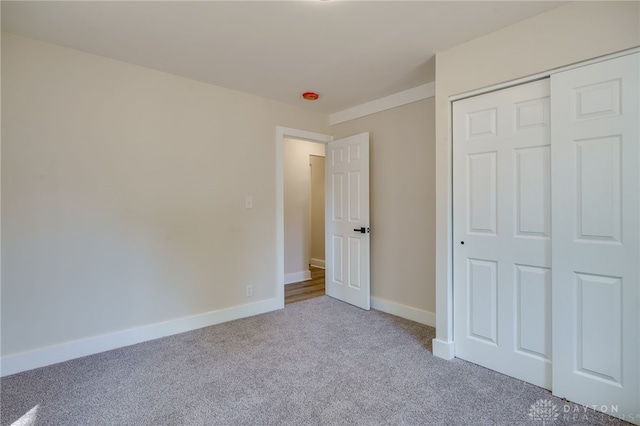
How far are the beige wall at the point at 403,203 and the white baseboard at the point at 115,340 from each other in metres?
1.48

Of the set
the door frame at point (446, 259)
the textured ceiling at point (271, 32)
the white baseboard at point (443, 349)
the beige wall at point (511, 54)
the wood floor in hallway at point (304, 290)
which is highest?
the textured ceiling at point (271, 32)

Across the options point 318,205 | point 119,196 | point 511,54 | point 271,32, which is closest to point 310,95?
point 271,32

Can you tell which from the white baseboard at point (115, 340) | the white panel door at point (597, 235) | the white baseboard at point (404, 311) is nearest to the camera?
the white panel door at point (597, 235)

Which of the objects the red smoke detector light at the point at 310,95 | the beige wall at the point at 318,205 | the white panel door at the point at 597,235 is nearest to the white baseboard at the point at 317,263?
the beige wall at the point at 318,205

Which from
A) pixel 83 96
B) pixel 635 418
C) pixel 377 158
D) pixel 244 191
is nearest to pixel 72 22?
pixel 83 96

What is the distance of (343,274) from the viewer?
12.7 ft

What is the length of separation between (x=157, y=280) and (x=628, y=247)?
11.0 ft

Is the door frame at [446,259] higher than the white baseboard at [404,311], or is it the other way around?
the door frame at [446,259]

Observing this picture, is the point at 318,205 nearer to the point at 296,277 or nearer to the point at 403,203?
the point at 296,277

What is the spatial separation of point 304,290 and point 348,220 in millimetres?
1338

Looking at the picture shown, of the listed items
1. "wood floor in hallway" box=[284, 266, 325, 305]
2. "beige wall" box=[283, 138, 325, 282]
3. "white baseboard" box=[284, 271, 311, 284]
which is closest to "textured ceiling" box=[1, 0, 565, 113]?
"beige wall" box=[283, 138, 325, 282]

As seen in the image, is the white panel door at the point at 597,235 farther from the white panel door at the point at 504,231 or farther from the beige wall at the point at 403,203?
the beige wall at the point at 403,203

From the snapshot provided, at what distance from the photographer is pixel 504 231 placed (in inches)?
85.4

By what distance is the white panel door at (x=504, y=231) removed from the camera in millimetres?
2008
